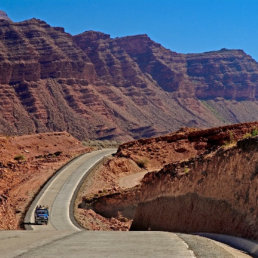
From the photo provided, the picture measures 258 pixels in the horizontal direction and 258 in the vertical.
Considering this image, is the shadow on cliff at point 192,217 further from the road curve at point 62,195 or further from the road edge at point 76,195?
the road edge at point 76,195

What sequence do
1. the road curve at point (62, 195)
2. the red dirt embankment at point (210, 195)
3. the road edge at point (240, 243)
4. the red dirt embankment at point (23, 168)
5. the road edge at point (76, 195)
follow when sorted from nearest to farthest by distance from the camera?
the road edge at point (240, 243), the red dirt embankment at point (210, 195), the road curve at point (62, 195), the road edge at point (76, 195), the red dirt embankment at point (23, 168)

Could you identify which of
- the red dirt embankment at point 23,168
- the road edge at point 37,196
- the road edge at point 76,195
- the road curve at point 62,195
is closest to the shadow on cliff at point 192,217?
the road curve at point 62,195

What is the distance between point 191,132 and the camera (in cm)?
6631

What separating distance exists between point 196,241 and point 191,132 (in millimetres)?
53434

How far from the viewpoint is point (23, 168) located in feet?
215

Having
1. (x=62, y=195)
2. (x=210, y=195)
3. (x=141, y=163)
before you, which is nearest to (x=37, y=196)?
(x=62, y=195)

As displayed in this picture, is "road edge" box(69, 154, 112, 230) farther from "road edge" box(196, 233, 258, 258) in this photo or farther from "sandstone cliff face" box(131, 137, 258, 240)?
"road edge" box(196, 233, 258, 258)

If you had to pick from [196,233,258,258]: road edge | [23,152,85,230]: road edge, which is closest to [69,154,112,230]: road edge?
[23,152,85,230]: road edge

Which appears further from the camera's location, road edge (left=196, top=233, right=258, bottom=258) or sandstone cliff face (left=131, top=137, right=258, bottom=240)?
sandstone cliff face (left=131, top=137, right=258, bottom=240)

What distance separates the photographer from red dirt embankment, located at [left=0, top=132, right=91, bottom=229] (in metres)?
38.8

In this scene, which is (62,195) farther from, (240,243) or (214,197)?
(240,243)

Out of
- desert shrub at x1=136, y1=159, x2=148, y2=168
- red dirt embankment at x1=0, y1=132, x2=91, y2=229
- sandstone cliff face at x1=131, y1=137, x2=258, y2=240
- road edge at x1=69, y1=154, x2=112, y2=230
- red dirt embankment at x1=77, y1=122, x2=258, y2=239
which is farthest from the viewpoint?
desert shrub at x1=136, y1=159, x2=148, y2=168

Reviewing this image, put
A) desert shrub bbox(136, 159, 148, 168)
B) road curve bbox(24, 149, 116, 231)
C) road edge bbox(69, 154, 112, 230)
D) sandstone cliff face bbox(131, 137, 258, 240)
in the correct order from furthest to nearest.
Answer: desert shrub bbox(136, 159, 148, 168) → road edge bbox(69, 154, 112, 230) → road curve bbox(24, 149, 116, 231) → sandstone cliff face bbox(131, 137, 258, 240)

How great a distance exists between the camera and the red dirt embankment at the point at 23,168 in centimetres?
3883
